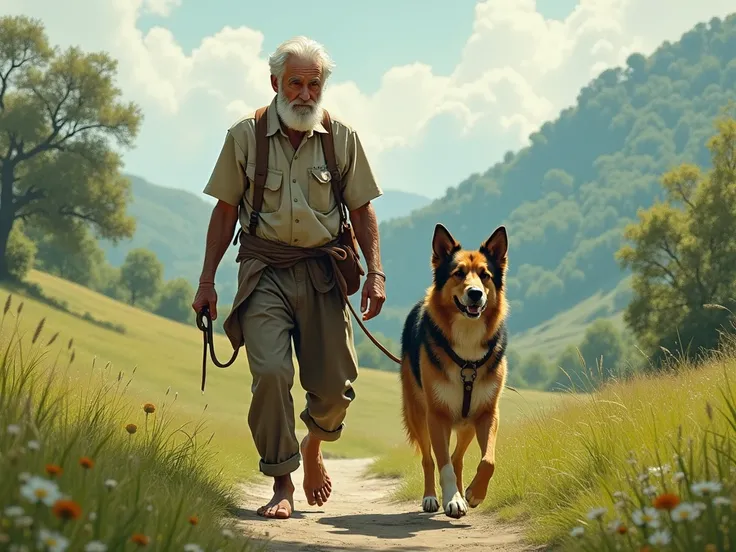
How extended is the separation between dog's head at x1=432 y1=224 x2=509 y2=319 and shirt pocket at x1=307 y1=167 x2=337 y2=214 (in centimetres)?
97

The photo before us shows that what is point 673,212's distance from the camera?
127ft

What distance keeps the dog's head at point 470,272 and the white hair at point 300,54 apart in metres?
1.54

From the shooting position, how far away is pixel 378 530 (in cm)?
681

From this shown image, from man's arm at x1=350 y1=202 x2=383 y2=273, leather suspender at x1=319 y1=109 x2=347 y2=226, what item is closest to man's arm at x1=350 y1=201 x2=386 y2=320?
man's arm at x1=350 y1=202 x2=383 y2=273

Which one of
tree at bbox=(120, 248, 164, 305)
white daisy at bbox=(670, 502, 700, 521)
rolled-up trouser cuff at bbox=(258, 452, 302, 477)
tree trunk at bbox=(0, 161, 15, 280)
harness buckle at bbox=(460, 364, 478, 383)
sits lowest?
rolled-up trouser cuff at bbox=(258, 452, 302, 477)

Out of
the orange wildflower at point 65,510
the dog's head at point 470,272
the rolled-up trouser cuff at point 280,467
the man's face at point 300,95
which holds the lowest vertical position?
the rolled-up trouser cuff at point 280,467

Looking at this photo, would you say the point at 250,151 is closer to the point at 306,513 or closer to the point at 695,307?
the point at 306,513

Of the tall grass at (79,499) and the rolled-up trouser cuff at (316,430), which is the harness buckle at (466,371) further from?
the tall grass at (79,499)

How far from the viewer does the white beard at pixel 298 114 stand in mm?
6832

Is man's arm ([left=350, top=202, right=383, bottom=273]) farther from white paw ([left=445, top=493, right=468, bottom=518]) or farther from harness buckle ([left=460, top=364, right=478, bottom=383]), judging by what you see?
white paw ([left=445, top=493, right=468, bottom=518])

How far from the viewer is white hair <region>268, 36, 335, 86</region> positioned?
6.85 m

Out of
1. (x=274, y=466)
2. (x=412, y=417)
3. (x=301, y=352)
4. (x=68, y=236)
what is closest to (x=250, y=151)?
(x=301, y=352)

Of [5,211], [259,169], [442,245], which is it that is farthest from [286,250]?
[5,211]

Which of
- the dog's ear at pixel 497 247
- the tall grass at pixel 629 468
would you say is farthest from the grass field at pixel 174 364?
the dog's ear at pixel 497 247
